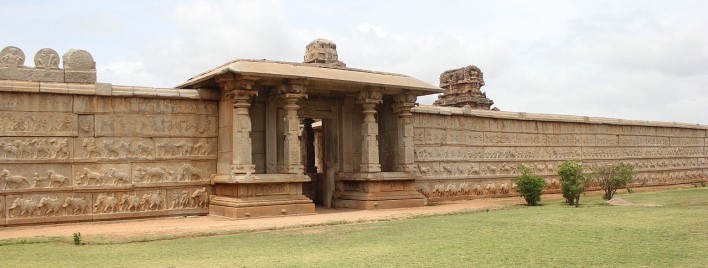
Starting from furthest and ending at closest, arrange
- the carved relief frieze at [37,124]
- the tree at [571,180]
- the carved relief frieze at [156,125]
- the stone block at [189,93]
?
the tree at [571,180]
the stone block at [189,93]
the carved relief frieze at [156,125]
the carved relief frieze at [37,124]

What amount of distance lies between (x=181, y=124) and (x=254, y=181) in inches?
83.7

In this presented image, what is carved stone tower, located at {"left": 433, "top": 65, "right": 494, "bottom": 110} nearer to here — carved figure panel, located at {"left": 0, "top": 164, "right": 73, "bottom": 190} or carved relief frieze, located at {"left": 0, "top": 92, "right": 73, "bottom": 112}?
carved relief frieze, located at {"left": 0, "top": 92, "right": 73, "bottom": 112}

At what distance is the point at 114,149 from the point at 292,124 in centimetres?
368

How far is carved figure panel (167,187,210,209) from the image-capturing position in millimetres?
12758

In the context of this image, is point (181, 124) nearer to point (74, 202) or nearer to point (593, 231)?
point (74, 202)

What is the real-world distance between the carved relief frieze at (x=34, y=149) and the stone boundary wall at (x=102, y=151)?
0.05 feet

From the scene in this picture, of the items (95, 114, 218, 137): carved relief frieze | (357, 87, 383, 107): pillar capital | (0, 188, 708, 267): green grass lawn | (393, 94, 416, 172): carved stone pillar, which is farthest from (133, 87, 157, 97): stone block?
(393, 94, 416, 172): carved stone pillar

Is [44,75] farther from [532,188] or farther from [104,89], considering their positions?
[532,188]

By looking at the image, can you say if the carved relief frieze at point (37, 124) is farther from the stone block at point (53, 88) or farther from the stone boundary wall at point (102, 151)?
the stone block at point (53, 88)

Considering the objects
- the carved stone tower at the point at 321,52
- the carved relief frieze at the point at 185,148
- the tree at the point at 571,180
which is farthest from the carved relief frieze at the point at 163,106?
the tree at the point at 571,180

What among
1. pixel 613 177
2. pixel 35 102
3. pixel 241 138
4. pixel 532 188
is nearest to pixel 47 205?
pixel 35 102

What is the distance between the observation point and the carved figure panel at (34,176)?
1113 centimetres

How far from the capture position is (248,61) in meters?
12.9

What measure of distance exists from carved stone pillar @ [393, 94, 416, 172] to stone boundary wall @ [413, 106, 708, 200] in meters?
0.90
